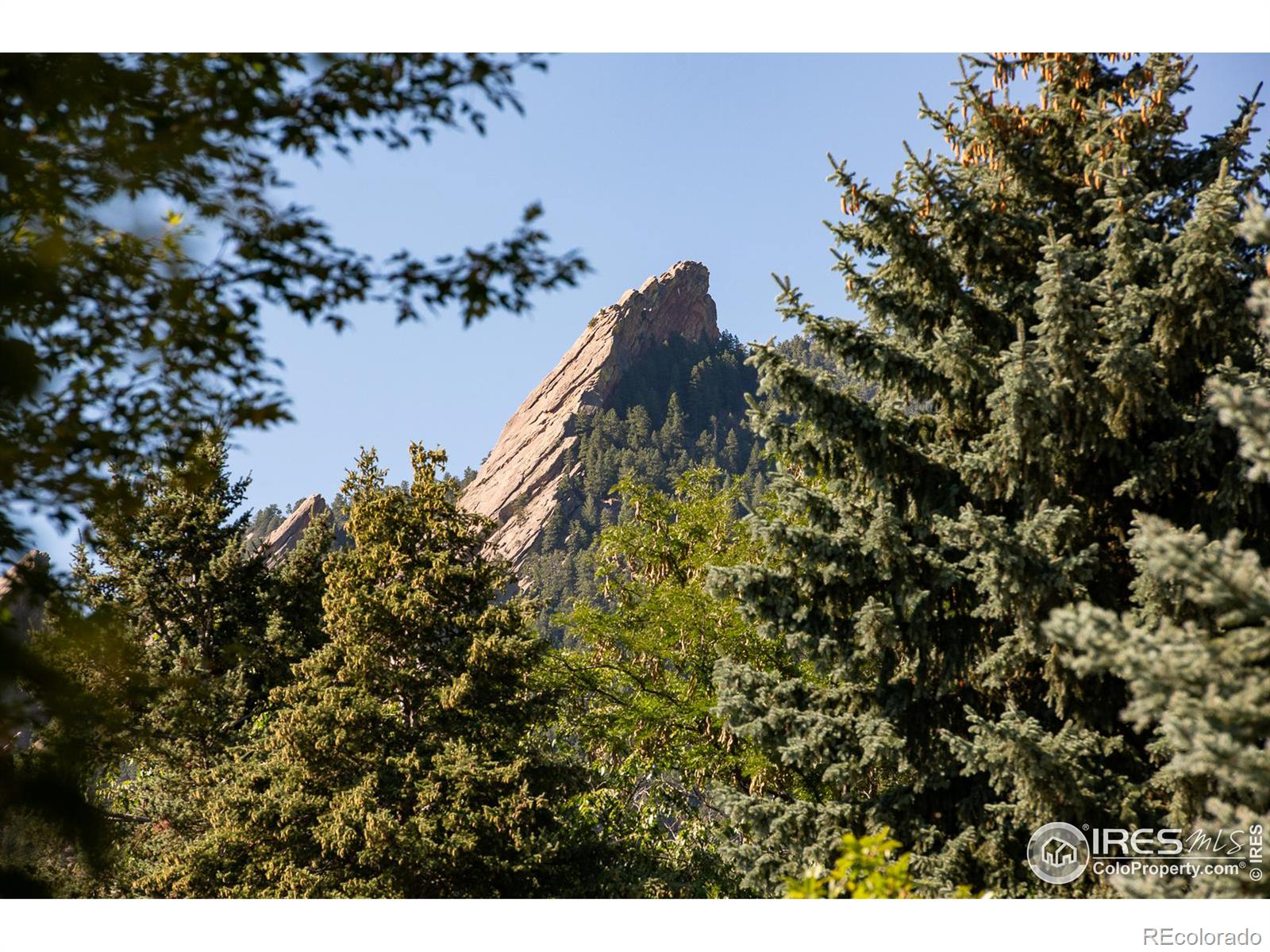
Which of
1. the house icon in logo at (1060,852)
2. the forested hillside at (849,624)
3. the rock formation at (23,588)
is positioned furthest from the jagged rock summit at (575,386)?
the rock formation at (23,588)

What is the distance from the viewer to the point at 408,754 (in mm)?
8414

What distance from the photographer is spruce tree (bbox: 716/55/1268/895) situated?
475 centimetres

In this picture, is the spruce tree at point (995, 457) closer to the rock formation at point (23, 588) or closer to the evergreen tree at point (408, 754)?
the evergreen tree at point (408, 754)

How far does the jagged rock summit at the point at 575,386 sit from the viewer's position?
190 feet

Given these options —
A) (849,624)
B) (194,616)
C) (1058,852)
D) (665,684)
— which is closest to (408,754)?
(665,684)


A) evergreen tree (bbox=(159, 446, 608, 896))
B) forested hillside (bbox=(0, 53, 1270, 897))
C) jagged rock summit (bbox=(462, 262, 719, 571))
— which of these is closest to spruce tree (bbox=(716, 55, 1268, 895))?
forested hillside (bbox=(0, 53, 1270, 897))

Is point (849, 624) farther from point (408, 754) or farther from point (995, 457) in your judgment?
point (408, 754)

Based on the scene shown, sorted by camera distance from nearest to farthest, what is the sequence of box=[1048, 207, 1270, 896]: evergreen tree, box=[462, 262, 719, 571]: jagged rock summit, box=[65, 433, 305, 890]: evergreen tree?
box=[1048, 207, 1270, 896]: evergreen tree, box=[65, 433, 305, 890]: evergreen tree, box=[462, 262, 719, 571]: jagged rock summit

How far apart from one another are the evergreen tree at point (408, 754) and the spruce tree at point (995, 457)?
324 centimetres

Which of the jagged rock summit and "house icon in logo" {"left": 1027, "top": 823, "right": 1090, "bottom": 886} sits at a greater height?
the jagged rock summit

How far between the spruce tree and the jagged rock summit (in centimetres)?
4995

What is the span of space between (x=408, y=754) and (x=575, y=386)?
55862 millimetres

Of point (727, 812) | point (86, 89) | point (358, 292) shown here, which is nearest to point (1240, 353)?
point (727, 812)

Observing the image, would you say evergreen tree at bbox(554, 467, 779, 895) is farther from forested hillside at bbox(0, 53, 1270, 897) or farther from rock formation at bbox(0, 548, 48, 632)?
rock formation at bbox(0, 548, 48, 632)
